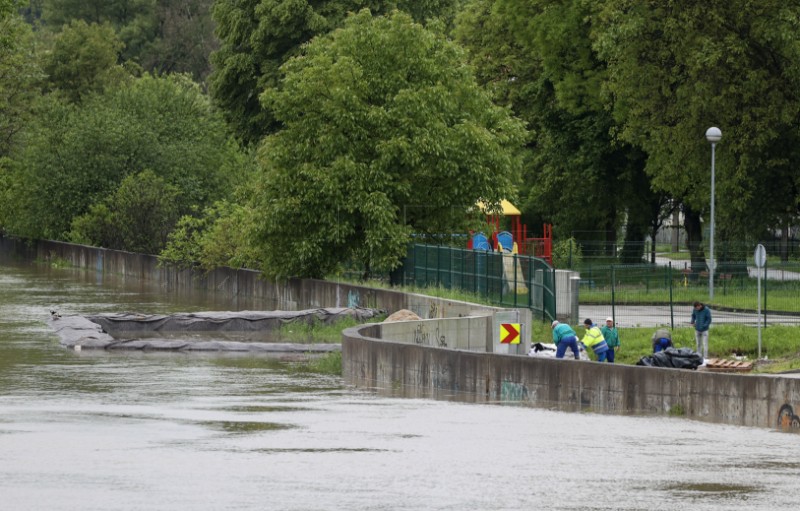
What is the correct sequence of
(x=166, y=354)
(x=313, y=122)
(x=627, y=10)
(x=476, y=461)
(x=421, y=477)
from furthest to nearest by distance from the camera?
(x=627, y=10), (x=313, y=122), (x=166, y=354), (x=476, y=461), (x=421, y=477)

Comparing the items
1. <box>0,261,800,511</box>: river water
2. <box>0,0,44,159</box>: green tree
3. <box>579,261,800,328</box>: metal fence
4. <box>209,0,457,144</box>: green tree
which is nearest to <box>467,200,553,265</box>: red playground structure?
<box>579,261,800,328</box>: metal fence

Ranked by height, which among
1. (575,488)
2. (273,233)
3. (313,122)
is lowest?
(575,488)

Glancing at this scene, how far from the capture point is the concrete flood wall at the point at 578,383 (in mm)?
23172

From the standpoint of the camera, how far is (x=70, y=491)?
17.2 metres

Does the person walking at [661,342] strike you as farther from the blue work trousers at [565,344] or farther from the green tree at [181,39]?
the green tree at [181,39]

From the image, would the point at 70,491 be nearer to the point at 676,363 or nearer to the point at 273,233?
the point at 676,363

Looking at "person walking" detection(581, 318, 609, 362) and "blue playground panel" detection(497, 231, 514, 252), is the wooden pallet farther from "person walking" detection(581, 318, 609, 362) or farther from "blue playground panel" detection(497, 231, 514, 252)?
"blue playground panel" detection(497, 231, 514, 252)

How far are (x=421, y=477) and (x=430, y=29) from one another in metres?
34.7

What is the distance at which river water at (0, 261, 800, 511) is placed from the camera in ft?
55.8

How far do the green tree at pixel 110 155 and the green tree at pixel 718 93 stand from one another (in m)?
30.3

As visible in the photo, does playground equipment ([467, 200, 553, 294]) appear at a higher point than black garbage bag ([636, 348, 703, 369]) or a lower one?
higher

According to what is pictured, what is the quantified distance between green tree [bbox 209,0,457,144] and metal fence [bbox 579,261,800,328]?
2224 centimetres

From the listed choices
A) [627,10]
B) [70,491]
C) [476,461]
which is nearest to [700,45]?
[627,10]

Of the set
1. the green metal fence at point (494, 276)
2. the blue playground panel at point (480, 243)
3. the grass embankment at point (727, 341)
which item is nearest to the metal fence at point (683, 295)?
the green metal fence at point (494, 276)
